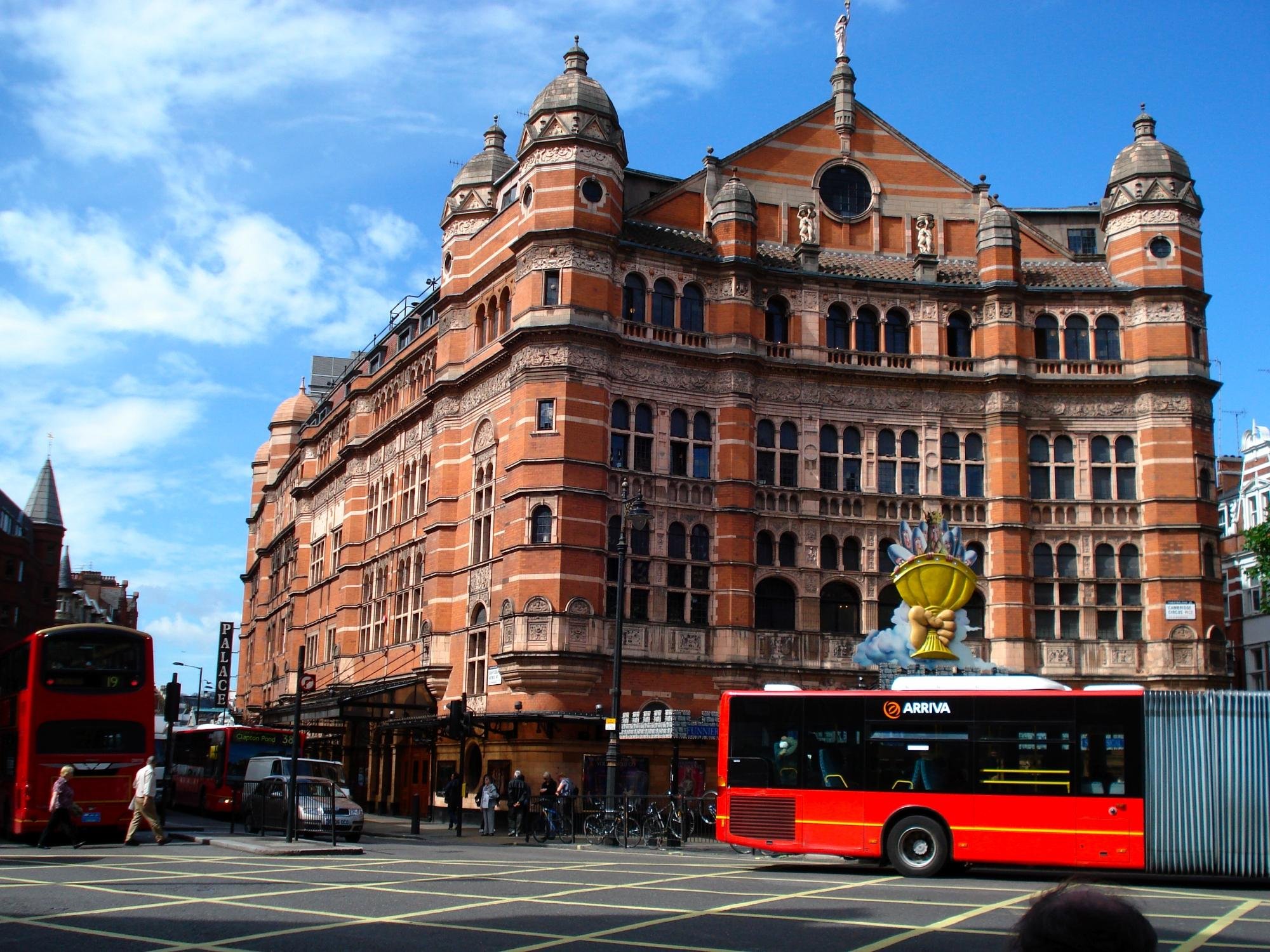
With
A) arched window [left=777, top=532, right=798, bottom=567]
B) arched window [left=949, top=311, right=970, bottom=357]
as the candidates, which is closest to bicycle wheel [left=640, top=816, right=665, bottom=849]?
arched window [left=777, top=532, right=798, bottom=567]

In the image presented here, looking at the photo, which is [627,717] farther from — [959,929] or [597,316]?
[959,929]

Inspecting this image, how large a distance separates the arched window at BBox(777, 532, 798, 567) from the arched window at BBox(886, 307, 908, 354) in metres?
7.46

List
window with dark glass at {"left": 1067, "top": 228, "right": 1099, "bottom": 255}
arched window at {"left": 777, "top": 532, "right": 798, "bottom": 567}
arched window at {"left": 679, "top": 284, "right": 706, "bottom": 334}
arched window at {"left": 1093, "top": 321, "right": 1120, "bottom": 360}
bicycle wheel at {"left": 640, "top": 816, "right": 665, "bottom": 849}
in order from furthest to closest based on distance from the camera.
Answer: window with dark glass at {"left": 1067, "top": 228, "right": 1099, "bottom": 255}, arched window at {"left": 1093, "top": 321, "right": 1120, "bottom": 360}, arched window at {"left": 679, "top": 284, "right": 706, "bottom": 334}, arched window at {"left": 777, "top": 532, "right": 798, "bottom": 567}, bicycle wheel at {"left": 640, "top": 816, "right": 665, "bottom": 849}

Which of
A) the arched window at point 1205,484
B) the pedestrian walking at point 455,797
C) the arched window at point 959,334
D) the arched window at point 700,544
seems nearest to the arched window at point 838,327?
the arched window at point 959,334

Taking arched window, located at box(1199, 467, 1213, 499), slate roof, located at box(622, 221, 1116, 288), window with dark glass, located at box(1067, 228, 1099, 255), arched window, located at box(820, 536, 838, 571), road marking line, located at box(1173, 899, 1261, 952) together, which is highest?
window with dark glass, located at box(1067, 228, 1099, 255)

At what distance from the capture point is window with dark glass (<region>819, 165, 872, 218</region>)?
1772 inches

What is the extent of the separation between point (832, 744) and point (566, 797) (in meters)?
10.4

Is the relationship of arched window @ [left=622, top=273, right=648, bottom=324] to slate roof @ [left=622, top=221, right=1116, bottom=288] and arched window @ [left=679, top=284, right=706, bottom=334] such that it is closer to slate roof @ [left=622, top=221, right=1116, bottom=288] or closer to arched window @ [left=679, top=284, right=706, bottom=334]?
arched window @ [left=679, top=284, right=706, bottom=334]

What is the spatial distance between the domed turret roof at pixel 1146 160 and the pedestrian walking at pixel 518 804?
93.6 feet

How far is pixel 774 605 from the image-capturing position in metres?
40.7

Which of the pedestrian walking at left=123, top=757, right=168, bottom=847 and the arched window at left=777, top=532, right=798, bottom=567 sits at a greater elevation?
the arched window at left=777, top=532, right=798, bottom=567

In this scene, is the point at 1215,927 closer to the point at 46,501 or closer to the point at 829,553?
the point at 829,553

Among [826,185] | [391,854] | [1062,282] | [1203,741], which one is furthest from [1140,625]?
[391,854]

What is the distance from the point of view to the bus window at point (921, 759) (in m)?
21.5
